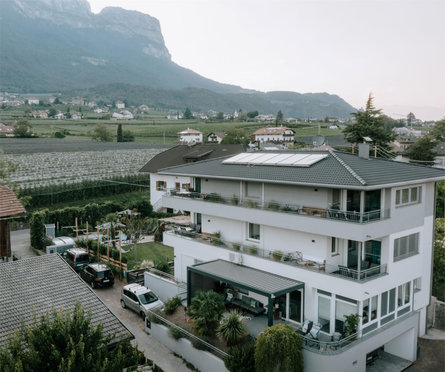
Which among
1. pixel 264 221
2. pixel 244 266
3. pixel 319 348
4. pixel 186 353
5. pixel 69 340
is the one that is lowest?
pixel 186 353

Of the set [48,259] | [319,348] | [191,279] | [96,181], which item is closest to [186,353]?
[191,279]

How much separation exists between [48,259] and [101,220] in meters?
22.6

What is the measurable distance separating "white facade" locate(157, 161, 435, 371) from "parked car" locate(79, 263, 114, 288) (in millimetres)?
8579

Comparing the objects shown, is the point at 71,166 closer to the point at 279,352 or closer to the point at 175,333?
the point at 175,333

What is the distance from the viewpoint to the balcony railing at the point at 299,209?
655 inches

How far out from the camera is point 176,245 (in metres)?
24.1

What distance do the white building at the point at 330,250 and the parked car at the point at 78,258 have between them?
11395mm

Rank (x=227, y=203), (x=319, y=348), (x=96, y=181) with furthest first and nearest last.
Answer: (x=96, y=181) → (x=227, y=203) → (x=319, y=348)

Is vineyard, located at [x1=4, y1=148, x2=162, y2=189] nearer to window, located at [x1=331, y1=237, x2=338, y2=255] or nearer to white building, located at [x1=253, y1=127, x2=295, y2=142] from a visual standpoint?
window, located at [x1=331, y1=237, x2=338, y2=255]

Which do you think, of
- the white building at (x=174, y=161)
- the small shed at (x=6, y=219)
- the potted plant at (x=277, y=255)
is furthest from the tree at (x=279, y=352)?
the white building at (x=174, y=161)

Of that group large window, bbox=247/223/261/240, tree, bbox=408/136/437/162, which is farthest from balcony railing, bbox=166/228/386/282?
tree, bbox=408/136/437/162

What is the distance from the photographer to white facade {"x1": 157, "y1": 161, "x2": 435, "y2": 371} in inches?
646

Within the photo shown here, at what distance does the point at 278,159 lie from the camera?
2212 centimetres

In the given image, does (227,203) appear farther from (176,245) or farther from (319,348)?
(319,348)
